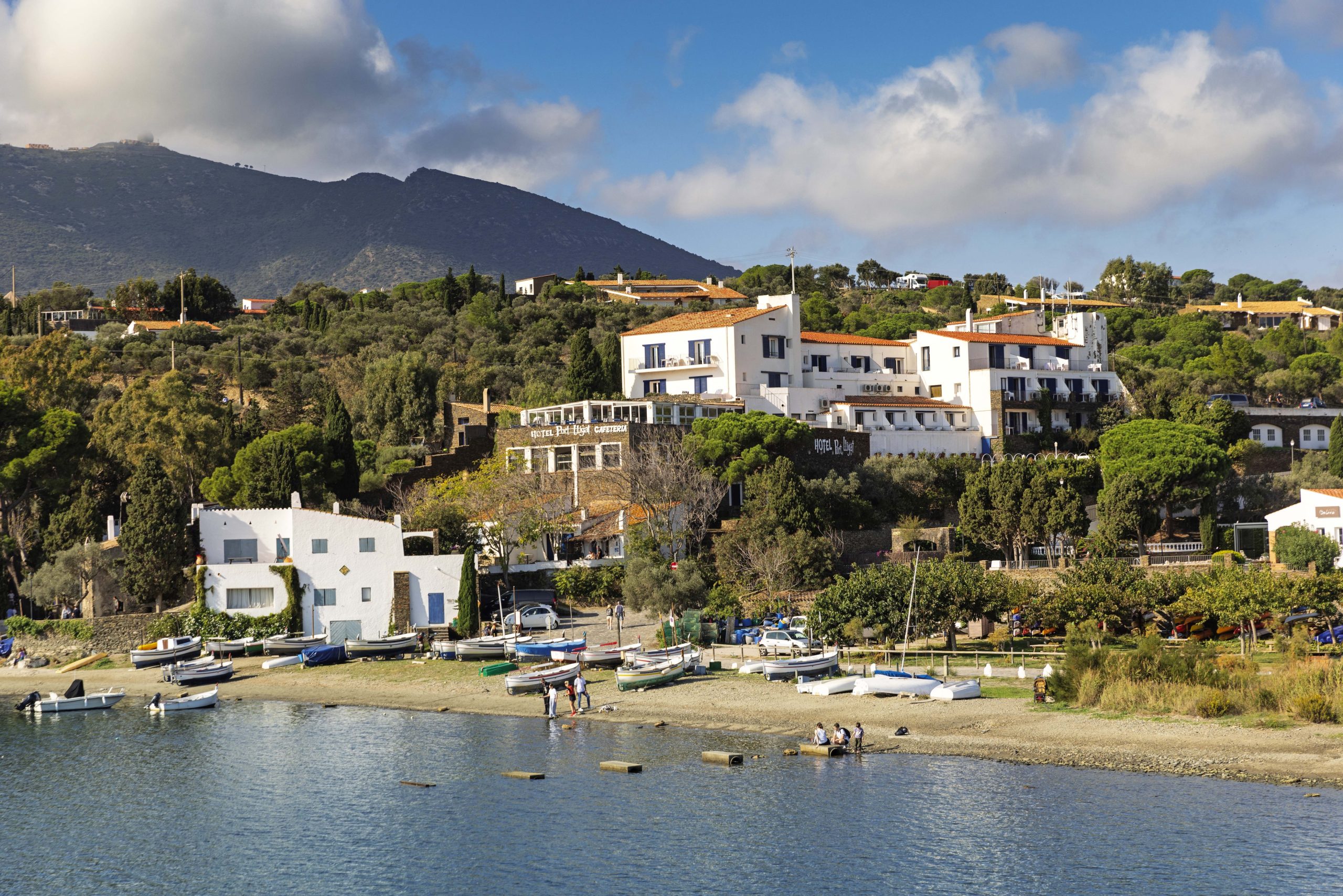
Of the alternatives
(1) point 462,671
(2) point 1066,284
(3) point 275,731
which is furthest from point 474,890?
(2) point 1066,284

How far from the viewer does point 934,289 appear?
6501 inches

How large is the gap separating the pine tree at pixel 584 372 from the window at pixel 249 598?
2915cm

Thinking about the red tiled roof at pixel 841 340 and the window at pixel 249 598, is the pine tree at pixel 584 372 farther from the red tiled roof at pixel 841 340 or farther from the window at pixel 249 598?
the window at pixel 249 598

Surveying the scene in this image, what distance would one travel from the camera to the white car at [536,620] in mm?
63094

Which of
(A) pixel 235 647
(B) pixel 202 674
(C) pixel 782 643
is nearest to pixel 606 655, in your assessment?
(C) pixel 782 643

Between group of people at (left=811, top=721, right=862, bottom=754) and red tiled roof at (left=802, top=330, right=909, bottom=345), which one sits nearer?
group of people at (left=811, top=721, right=862, bottom=754)

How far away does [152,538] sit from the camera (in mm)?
64938

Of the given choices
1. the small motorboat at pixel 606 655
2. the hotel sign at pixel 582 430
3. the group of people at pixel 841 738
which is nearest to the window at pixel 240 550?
the hotel sign at pixel 582 430

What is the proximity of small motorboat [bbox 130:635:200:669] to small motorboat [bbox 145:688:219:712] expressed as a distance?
669 centimetres

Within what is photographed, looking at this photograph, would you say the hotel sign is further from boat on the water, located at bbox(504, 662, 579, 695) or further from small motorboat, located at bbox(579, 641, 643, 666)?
boat on the water, located at bbox(504, 662, 579, 695)

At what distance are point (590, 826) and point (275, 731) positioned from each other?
1874 centimetres

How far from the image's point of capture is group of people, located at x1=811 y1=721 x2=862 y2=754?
41844 mm

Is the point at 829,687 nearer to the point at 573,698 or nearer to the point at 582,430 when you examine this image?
the point at 573,698

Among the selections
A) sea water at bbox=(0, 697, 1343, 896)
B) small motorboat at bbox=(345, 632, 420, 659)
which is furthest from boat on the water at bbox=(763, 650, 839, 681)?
small motorboat at bbox=(345, 632, 420, 659)
